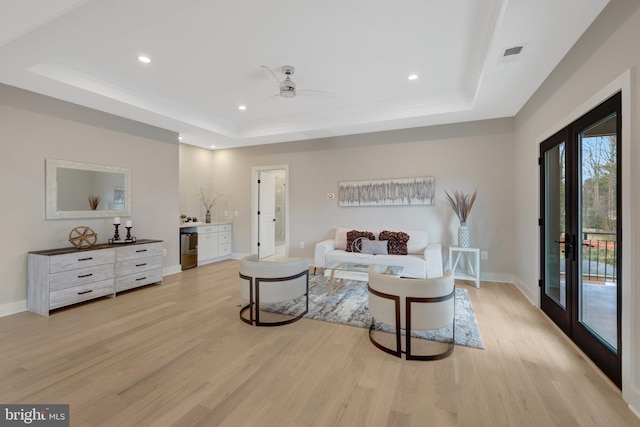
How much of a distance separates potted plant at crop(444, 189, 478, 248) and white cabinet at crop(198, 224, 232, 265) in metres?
4.69

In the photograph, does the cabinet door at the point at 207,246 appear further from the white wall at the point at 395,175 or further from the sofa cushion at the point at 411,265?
the sofa cushion at the point at 411,265

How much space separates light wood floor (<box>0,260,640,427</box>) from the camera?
1677mm

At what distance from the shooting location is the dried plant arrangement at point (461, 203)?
450 centimetres

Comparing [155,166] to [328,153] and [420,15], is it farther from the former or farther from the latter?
[420,15]

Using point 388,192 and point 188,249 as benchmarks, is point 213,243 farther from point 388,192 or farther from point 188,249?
point 388,192

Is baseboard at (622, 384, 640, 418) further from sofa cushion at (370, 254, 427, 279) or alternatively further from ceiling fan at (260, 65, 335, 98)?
ceiling fan at (260, 65, 335, 98)

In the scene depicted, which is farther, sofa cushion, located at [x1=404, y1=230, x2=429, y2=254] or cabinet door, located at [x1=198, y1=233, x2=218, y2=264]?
cabinet door, located at [x1=198, y1=233, x2=218, y2=264]

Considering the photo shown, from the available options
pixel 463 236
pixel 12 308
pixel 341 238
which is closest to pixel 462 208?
pixel 463 236

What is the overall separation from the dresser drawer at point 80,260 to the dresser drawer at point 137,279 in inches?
13.1

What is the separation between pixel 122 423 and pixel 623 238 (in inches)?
128

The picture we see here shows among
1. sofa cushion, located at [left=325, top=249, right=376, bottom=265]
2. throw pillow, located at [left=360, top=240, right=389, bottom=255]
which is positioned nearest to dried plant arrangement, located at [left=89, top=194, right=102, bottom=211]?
sofa cushion, located at [left=325, top=249, right=376, bottom=265]

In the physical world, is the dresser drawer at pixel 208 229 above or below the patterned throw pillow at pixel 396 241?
above

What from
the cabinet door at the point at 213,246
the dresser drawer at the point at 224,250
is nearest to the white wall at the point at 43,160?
the cabinet door at the point at 213,246

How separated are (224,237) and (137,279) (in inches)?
91.6
